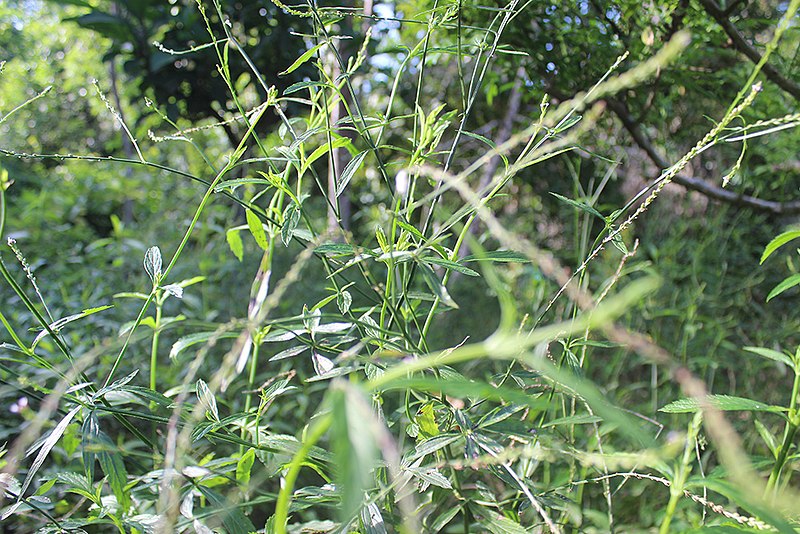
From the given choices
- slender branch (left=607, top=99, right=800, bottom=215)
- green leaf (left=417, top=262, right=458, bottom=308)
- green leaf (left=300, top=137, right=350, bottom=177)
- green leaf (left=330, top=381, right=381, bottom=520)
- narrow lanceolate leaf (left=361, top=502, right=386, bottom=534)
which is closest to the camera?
green leaf (left=330, top=381, right=381, bottom=520)

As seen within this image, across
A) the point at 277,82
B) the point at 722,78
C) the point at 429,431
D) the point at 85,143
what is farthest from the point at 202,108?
the point at 85,143

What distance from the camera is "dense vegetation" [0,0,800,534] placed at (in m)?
0.52

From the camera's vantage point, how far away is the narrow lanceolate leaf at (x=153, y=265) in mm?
674

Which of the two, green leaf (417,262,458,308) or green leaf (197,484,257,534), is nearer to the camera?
green leaf (417,262,458,308)

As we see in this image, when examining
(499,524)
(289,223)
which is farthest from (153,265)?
(499,524)

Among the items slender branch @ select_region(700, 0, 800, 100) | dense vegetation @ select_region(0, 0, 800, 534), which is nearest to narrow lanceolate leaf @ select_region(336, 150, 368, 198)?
dense vegetation @ select_region(0, 0, 800, 534)

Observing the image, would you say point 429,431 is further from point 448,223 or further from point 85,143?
point 85,143

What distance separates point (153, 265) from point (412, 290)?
3.70ft

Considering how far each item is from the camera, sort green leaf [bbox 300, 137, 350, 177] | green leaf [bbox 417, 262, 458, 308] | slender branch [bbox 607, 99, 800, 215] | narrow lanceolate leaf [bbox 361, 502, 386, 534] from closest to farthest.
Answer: green leaf [bbox 417, 262, 458, 308] → narrow lanceolate leaf [bbox 361, 502, 386, 534] → green leaf [bbox 300, 137, 350, 177] → slender branch [bbox 607, 99, 800, 215]

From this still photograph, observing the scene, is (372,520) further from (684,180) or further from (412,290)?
(412,290)

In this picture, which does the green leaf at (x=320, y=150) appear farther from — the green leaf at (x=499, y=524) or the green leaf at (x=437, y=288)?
the green leaf at (x=499, y=524)

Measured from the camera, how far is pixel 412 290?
5.84 ft

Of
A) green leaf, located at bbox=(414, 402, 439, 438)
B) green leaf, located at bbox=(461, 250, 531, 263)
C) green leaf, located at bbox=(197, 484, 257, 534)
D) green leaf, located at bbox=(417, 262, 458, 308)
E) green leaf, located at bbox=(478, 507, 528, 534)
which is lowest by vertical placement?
green leaf, located at bbox=(478, 507, 528, 534)

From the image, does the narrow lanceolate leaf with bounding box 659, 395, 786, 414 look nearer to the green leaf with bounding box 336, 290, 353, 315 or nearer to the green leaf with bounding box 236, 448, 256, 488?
the green leaf with bounding box 336, 290, 353, 315
